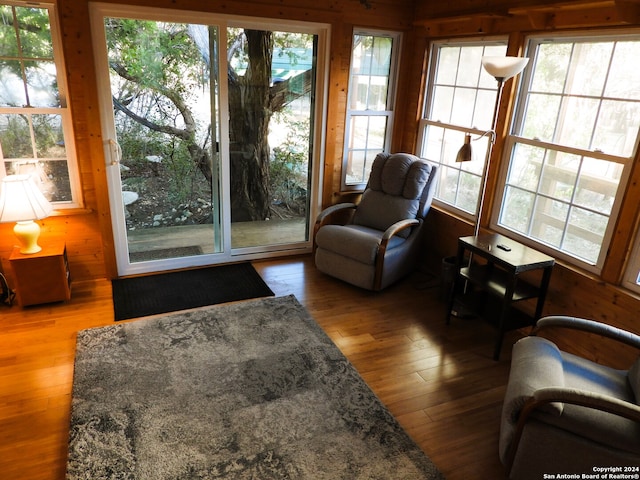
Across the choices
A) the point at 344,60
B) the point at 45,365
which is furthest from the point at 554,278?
the point at 45,365

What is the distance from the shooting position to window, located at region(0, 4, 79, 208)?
3176mm

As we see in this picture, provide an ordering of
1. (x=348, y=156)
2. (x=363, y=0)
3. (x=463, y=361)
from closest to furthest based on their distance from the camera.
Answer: (x=463, y=361)
(x=363, y=0)
(x=348, y=156)

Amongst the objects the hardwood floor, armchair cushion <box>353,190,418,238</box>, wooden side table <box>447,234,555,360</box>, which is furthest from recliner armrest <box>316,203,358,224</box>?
wooden side table <box>447,234,555,360</box>

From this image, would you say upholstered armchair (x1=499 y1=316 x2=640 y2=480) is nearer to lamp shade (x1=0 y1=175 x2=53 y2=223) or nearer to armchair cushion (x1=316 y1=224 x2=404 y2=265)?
armchair cushion (x1=316 y1=224 x2=404 y2=265)

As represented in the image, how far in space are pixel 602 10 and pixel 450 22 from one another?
139cm

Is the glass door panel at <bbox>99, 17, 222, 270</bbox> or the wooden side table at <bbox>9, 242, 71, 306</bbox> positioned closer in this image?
the wooden side table at <bbox>9, 242, 71, 306</bbox>

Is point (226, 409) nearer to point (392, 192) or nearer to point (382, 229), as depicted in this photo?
point (382, 229)

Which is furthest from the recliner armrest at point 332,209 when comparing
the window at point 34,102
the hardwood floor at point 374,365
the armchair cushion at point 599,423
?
the armchair cushion at point 599,423

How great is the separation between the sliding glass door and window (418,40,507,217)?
44.5 inches

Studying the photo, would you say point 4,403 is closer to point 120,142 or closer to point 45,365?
point 45,365

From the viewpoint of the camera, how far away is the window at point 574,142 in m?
2.78

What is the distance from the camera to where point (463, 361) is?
3.02 meters

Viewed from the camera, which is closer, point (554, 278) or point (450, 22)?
point (554, 278)

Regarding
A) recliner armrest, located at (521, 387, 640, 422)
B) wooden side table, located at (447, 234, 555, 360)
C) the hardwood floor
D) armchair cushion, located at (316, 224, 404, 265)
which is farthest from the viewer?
armchair cushion, located at (316, 224, 404, 265)
